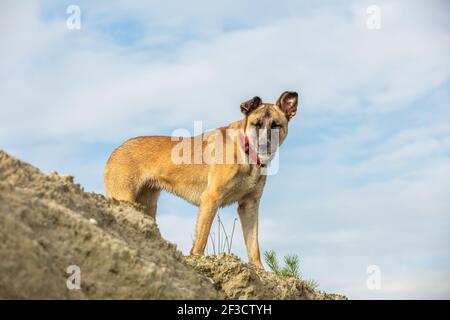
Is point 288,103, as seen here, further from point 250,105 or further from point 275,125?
point 250,105

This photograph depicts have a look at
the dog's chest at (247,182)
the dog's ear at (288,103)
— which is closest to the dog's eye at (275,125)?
the dog's ear at (288,103)

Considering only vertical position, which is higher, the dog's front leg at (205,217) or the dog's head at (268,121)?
the dog's head at (268,121)

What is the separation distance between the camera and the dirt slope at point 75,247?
485 cm

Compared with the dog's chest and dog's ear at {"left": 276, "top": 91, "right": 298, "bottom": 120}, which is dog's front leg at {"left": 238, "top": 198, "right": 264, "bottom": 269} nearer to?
the dog's chest

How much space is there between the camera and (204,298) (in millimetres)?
6012

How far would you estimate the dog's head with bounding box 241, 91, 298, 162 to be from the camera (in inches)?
427

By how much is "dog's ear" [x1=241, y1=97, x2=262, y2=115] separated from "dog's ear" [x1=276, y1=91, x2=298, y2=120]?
1.32 feet

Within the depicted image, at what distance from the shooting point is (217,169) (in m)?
11.3

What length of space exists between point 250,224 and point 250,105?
1845 millimetres
